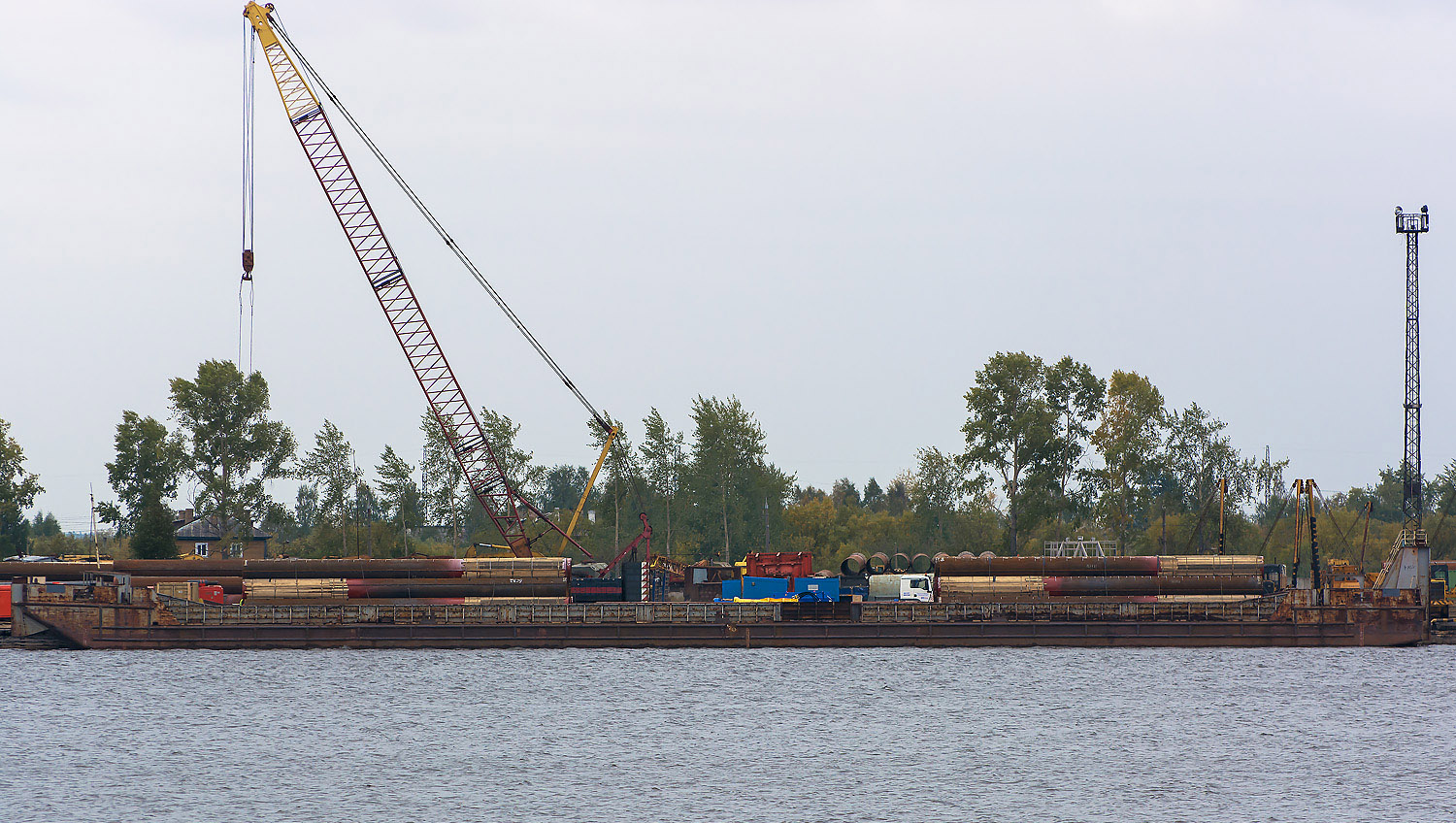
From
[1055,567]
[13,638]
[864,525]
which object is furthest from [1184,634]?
[864,525]

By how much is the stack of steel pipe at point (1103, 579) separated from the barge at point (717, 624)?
193cm

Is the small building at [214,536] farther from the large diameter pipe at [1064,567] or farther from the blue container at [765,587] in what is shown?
the large diameter pipe at [1064,567]

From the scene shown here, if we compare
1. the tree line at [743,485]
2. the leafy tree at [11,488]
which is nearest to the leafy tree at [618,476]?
the tree line at [743,485]

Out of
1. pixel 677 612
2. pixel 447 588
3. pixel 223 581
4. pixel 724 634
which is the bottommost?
pixel 724 634

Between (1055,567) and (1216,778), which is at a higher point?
(1055,567)

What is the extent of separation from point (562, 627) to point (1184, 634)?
116 ft

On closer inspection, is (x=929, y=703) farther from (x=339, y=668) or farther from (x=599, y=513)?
(x=599, y=513)

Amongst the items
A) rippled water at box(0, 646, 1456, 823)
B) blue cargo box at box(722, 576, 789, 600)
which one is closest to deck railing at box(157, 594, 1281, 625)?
rippled water at box(0, 646, 1456, 823)

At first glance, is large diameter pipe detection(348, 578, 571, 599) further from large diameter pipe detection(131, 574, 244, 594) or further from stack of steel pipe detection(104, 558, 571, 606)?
large diameter pipe detection(131, 574, 244, 594)

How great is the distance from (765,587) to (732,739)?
29.5 meters

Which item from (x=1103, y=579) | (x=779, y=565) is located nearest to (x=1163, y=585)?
(x=1103, y=579)

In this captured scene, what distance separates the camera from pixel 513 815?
44562 millimetres

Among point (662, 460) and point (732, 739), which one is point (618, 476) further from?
point (732, 739)

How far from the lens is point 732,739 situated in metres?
57.8
